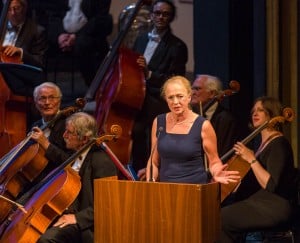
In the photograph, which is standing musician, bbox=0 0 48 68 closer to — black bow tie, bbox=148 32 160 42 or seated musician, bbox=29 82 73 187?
seated musician, bbox=29 82 73 187

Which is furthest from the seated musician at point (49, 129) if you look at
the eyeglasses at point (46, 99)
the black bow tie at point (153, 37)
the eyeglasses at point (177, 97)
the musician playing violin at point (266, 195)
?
the musician playing violin at point (266, 195)

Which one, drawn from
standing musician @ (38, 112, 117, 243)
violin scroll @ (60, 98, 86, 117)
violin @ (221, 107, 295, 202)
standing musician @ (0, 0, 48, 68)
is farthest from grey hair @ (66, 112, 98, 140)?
standing musician @ (0, 0, 48, 68)

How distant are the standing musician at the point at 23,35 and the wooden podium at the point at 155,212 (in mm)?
1900

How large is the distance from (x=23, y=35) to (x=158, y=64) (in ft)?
2.94

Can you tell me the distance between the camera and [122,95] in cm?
499

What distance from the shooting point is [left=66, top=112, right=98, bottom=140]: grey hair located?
14.2ft

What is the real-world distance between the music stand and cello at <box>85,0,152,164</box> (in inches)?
17.2

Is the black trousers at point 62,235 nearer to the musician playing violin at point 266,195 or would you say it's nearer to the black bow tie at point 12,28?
the musician playing violin at point 266,195

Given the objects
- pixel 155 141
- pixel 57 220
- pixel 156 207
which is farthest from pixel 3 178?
pixel 156 207

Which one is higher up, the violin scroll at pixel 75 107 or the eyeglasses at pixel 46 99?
the eyeglasses at pixel 46 99

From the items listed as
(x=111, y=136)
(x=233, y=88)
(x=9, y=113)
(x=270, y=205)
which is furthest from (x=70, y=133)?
(x=270, y=205)

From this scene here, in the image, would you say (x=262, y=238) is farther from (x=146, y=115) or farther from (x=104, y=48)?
(x=104, y=48)

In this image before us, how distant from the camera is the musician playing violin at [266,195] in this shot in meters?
4.29

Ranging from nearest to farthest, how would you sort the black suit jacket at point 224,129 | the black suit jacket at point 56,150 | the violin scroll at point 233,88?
1. the black suit jacket at point 56,150
2. the violin scroll at point 233,88
3. the black suit jacket at point 224,129
